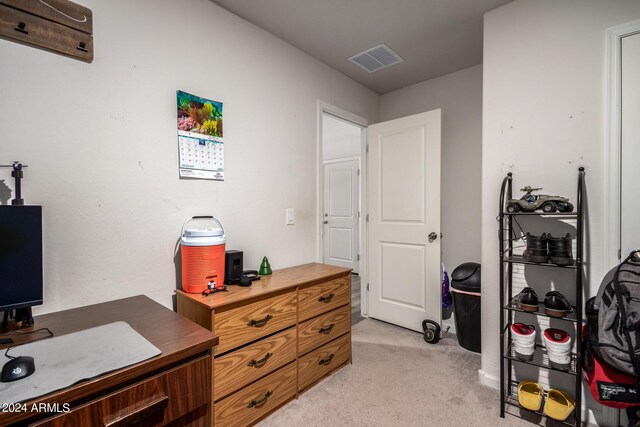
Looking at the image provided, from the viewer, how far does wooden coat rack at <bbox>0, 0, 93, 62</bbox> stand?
4.09ft

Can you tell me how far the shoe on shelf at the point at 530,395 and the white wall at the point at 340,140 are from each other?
3769mm

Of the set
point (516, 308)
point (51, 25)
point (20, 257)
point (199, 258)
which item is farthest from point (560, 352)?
point (51, 25)

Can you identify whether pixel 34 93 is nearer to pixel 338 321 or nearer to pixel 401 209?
pixel 338 321

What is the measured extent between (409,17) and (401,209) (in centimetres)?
167

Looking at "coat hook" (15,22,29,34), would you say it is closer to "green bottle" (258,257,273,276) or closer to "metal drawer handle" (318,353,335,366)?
"green bottle" (258,257,273,276)

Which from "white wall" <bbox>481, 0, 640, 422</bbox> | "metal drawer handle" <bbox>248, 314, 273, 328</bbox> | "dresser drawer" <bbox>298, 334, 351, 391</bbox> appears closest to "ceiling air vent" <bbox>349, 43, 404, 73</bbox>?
"white wall" <bbox>481, 0, 640, 422</bbox>

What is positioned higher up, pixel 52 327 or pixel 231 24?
pixel 231 24

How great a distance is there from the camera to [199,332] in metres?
1.14

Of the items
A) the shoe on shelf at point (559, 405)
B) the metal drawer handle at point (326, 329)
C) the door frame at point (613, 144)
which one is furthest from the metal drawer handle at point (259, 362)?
the door frame at point (613, 144)

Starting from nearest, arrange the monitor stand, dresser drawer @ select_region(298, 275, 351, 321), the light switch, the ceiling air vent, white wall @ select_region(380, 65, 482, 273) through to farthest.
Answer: the monitor stand, dresser drawer @ select_region(298, 275, 351, 321), the light switch, the ceiling air vent, white wall @ select_region(380, 65, 482, 273)

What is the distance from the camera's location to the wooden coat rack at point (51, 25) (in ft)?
4.09

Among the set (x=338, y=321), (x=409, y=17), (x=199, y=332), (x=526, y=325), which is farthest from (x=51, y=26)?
(x=526, y=325)

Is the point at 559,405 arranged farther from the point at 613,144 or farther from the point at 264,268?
the point at 264,268

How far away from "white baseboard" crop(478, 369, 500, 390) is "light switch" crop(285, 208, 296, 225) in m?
1.79
